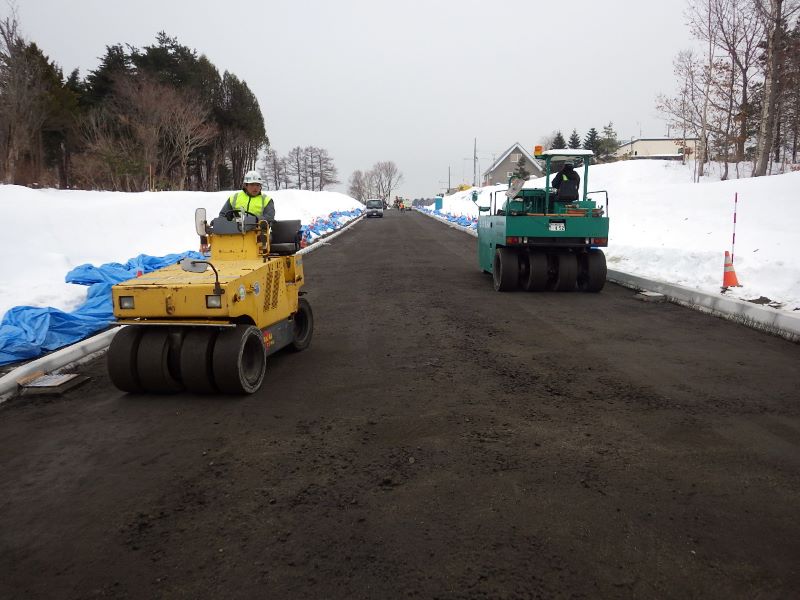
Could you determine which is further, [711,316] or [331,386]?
[711,316]

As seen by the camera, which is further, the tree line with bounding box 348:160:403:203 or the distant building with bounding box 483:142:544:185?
the tree line with bounding box 348:160:403:203

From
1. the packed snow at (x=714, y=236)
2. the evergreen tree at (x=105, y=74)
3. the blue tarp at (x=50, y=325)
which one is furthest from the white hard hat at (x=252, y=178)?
the evergreen tree at (x=105, y=74)

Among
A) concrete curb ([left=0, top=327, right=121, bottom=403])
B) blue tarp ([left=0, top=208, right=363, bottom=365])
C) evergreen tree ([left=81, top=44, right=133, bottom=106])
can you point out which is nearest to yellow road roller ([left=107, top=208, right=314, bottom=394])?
concrete curb ([left=0, top=327, right=121, bottom=403])

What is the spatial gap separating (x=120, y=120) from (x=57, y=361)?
33128 millimetres

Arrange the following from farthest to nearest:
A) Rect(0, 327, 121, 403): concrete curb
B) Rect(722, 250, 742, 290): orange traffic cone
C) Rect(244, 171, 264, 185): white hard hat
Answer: Rect(722, 250, 742, 290): orange traffic cone < Rect(244, 171, 264, 185): white hard hat < Rect(0, 327, 121, 403): concrete curb

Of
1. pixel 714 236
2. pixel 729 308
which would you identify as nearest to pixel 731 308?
pixel 729 308

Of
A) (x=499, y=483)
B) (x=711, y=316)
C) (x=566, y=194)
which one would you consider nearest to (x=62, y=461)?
(x=499, y=483)

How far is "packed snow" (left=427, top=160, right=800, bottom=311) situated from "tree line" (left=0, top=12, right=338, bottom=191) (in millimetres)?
23655

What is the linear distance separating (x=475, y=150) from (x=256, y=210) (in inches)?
3061

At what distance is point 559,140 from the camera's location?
240 feet

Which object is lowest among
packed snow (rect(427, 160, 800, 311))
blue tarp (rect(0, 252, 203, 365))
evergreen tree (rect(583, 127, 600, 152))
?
blue tarp (rect(0, 252, 203, 365))

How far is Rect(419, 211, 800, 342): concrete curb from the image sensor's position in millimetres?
7270

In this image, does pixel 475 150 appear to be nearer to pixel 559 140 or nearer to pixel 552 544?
pixel 559 140

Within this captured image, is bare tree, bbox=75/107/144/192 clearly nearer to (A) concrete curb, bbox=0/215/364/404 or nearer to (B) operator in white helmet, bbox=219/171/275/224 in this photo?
(A) concrete curb, bbox=0/215/364/404
